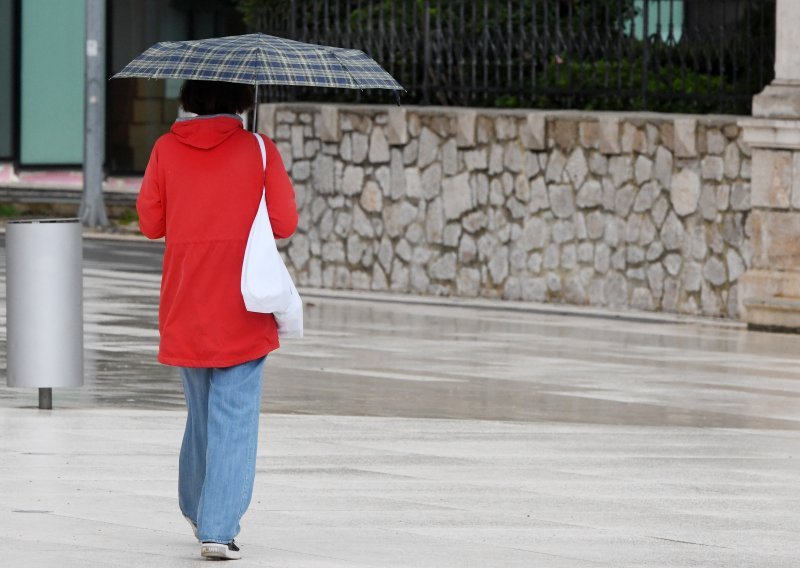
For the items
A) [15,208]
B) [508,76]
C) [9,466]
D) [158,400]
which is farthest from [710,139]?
[15,208]

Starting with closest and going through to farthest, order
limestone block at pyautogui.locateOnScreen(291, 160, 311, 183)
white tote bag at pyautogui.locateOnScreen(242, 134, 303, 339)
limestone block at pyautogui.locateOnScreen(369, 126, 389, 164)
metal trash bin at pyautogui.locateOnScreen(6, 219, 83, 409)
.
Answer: white tote bag at pyautogui.locateOnScreen(242, 134, 303, 339) → metal trash bin at pyautogui.locateOnScreen(6, 219, 83, 409) → limestone block at pyautogui.locateOnScreen(369, 126, 389, 164) → limestone block at pyautogui.locateOnScreen(291, 160, 311, 183)

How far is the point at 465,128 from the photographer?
17672 millimetres

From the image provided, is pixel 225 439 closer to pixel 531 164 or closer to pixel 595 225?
pixel 595 225

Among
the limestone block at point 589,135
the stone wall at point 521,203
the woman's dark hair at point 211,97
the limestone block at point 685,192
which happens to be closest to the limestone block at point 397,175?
the stone wall at point 521,203

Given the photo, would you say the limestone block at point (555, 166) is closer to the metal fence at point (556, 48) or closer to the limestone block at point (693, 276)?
the metal fence at point (556, 48)

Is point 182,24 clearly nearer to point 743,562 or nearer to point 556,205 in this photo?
point 556,205

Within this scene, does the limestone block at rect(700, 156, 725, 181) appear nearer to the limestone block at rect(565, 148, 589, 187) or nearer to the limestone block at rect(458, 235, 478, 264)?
the limestone block at rect(565, 148, 589, 187)

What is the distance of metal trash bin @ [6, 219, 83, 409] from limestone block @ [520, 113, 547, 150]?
7.00 metres

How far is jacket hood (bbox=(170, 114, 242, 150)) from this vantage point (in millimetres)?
7309

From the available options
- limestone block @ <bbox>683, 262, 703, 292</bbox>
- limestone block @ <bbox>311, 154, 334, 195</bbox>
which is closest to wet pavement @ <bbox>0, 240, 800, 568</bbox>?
limestone block @ <bbox>683, 262, 703, 292</bbox>

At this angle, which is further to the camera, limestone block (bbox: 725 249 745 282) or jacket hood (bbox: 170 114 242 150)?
limestone block (bbox: 725 249 745 282)

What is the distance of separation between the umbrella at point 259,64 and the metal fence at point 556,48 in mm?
9057

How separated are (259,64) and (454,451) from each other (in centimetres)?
302

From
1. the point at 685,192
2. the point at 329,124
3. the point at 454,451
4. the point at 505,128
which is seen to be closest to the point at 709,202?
the point at 685,192
